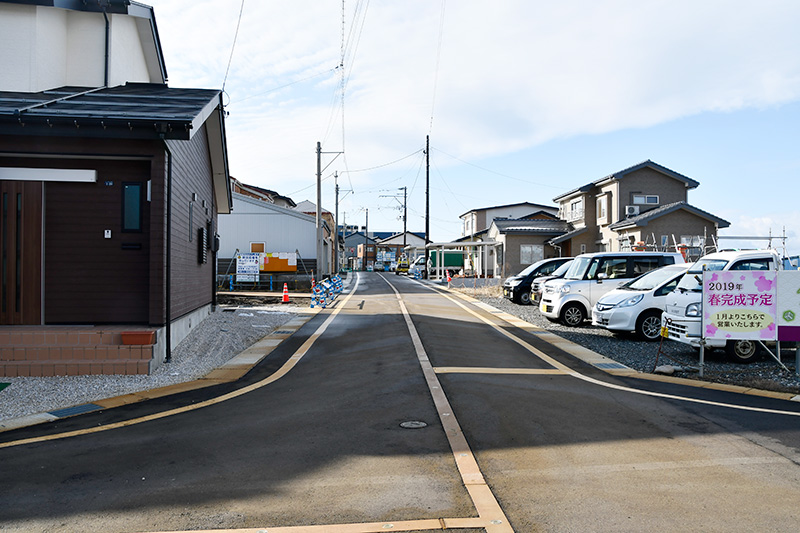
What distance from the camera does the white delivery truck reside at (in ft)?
32.8

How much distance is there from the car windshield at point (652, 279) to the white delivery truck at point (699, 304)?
1.25 metres

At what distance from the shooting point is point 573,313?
15.6 meters

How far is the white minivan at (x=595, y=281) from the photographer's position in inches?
610

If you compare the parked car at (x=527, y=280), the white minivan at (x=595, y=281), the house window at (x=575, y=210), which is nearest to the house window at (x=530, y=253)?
the house window at (x=575, y=210)

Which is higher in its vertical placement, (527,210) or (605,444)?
(527,210)

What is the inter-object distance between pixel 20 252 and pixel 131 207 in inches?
72.2

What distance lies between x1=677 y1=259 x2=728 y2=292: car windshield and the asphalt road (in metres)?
3.40

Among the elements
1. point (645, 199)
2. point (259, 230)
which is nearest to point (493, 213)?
point (645, 199)

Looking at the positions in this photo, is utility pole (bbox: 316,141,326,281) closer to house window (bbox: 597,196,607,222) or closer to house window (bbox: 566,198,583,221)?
house window (bbox: 597,196,607,222)

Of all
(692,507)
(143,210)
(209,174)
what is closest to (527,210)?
(209,174)

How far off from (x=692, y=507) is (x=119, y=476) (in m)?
4.44

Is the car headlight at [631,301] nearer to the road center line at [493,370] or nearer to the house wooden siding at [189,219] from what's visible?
the road center line at [493,370]

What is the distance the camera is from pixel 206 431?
6039 mm

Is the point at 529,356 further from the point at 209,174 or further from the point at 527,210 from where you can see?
the point at 527,210
